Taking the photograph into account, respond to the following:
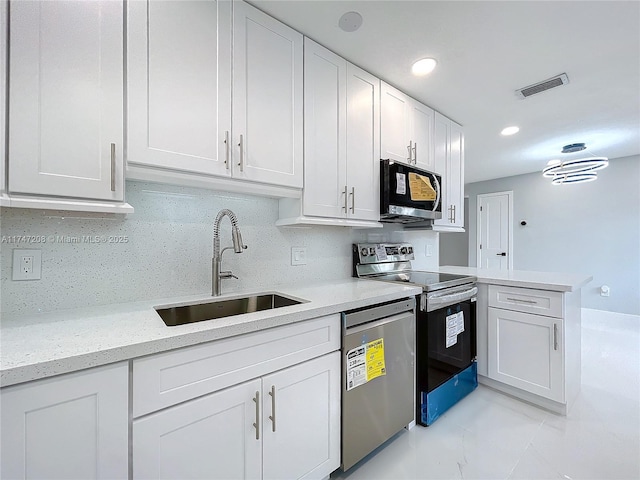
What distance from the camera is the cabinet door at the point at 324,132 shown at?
1696 millimetres

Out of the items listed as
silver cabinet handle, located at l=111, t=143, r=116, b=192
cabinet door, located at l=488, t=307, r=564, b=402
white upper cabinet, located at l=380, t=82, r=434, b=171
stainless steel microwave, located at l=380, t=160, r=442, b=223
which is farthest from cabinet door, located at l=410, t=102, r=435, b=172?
silver cabinet handle, located at l=111, t=143, r=116, b=192

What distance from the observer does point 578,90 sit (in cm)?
226

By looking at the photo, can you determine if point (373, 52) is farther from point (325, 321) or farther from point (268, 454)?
point (268, 454)

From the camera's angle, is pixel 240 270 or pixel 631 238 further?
pixel 631 238

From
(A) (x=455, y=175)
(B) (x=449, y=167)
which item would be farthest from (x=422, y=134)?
(A) (x=455, y=175)

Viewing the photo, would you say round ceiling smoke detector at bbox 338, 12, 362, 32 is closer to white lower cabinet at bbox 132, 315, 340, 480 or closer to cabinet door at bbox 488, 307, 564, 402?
white lower cabinet at bbox 132, 315, 340, 480

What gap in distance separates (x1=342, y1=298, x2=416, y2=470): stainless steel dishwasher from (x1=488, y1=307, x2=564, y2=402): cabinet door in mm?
954

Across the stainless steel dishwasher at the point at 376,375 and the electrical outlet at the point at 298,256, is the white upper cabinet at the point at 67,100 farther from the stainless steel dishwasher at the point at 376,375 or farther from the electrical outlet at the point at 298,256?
the stainless steel dishwasher at the point at 376,375

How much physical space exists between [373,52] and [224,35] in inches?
37.2

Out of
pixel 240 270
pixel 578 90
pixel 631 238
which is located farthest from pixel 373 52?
pixel 631 238

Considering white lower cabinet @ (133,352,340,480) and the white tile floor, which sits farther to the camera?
the white tile floor

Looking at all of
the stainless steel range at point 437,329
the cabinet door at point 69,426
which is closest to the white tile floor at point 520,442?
the stainless steel range at point 437,329

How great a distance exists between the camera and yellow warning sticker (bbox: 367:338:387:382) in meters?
1.50

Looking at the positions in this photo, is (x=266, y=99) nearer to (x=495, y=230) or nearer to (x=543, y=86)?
(x=543, y=86)
